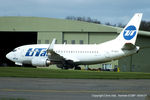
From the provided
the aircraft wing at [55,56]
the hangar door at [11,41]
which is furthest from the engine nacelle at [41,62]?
the hangar door at [11,41]

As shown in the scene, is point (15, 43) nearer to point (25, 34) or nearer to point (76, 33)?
point (25, 34)

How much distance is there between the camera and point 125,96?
45.2ft

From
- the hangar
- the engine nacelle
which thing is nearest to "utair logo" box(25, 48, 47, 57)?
the engine nacelle

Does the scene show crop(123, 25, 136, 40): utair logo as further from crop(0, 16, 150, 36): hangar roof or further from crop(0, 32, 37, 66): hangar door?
crop(0, 32, 37, 66): hangar door

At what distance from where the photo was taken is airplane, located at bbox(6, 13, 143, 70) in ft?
149

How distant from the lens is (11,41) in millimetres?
69500

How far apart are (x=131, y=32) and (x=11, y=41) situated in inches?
1210

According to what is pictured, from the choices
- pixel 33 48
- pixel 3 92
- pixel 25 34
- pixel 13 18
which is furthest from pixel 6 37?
pixel 3 92

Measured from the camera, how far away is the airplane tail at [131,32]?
151ft

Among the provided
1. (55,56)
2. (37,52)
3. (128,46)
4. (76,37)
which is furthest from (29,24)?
(128,46)

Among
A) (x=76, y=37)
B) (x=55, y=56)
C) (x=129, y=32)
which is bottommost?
(x=55, y=56)

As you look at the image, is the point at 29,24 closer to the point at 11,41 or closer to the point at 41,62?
the point at 11,41

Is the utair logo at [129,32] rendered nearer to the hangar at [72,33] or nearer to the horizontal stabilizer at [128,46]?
the horizontal stabilizer at [128,46]

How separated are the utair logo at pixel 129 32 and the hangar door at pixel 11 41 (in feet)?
81.1
